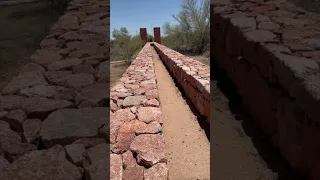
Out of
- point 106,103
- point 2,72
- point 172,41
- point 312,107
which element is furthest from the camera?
point 172,41

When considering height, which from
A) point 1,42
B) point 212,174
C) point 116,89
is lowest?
point 212,174

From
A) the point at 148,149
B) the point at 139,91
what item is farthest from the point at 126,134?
the point at 139,91

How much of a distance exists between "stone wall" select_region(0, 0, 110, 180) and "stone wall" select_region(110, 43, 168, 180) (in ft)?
0.80

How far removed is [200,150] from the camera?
2.93 metres

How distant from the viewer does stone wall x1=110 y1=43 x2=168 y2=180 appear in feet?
6.04

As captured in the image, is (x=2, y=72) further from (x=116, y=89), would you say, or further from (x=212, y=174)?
(x=212, y=174)

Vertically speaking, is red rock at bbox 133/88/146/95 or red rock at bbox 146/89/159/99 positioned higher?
red rock at bbox 133/88/146/95

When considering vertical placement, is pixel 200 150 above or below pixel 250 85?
below

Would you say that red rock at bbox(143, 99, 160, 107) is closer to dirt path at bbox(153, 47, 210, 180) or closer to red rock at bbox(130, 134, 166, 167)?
dirt path at bbox(153, 47, 210, 180)

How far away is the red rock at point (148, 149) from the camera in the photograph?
Result: 1924 mm

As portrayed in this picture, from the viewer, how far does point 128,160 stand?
1.96 metres

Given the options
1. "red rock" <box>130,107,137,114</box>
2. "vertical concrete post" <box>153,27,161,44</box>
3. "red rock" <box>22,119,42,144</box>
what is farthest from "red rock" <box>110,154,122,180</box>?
"vertical concrete post" <box>153,27,161,44</box>

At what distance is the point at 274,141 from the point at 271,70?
0.57 m

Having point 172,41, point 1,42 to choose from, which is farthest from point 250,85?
point 172,41
